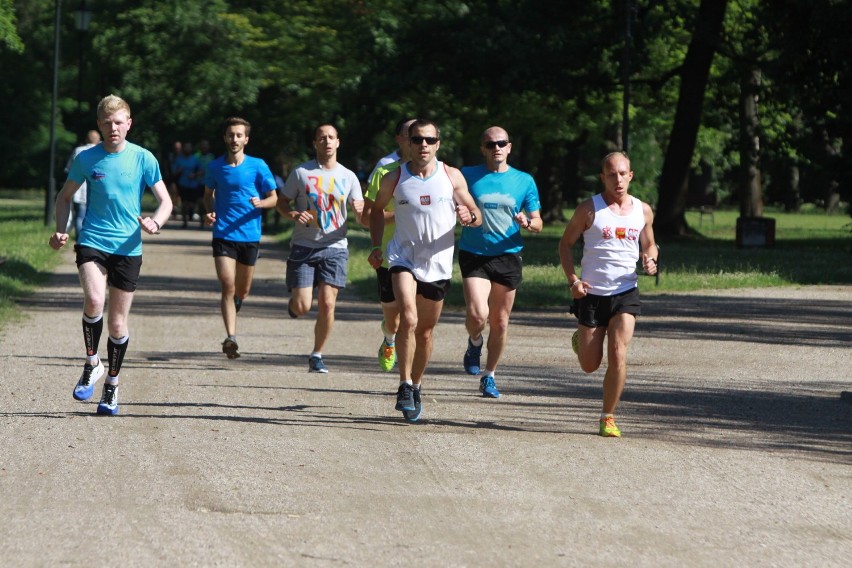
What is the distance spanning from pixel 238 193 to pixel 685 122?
82.4 ft

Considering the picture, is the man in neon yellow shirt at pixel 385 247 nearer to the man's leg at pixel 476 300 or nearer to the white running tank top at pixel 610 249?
the man's leg at pixel 476 300

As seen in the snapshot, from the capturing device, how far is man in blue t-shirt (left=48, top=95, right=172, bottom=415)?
9.91 metres

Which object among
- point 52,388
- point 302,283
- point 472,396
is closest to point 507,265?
point 472,396

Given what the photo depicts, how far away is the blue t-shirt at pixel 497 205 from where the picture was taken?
11.1 m

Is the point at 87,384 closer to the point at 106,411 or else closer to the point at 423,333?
the point at 106,411

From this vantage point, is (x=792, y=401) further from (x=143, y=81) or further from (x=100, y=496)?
(x=143, y=81)

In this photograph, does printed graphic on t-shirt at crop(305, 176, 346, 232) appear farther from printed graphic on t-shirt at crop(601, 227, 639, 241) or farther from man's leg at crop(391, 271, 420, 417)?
printed graphic on t-shirt at crop(601, 227, 639, 241)

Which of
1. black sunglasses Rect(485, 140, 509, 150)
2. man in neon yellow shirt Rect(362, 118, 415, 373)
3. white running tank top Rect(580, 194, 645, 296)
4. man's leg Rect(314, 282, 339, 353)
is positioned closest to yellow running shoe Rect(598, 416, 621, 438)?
white running tank top Rect(580, 194, 645, 296)

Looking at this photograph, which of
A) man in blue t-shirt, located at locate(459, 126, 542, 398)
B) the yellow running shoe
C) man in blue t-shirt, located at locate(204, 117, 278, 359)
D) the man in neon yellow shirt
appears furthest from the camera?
man in blue t-shirt, located at locate(204, 117, 278, 359)

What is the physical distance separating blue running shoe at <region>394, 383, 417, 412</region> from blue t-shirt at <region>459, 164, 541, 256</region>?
5.38 feet

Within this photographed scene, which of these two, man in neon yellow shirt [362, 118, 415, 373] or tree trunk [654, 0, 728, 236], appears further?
tree trunk [654, 0, 728, 236]

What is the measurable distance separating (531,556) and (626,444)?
9.76 feet

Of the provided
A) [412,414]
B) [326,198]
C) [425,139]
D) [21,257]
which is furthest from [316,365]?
[21,257]

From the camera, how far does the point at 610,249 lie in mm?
9562
